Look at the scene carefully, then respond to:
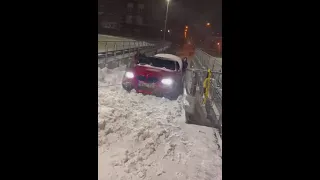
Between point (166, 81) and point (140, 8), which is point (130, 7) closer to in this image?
point (140, 8)

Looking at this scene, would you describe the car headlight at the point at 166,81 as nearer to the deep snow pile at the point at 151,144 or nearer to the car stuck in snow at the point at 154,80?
the car stuck in snow at the point at 154,80

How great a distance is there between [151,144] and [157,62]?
15.2 ft

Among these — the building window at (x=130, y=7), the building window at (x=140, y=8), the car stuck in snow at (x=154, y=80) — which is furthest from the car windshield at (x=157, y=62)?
the building window at (x=130, y=7)

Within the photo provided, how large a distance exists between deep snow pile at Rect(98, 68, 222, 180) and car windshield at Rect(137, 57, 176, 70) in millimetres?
2014

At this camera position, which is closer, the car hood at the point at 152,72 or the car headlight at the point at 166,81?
the car headlight at the point at 166,81

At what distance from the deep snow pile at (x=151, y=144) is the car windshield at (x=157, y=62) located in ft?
6.61

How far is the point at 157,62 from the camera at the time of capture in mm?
8633

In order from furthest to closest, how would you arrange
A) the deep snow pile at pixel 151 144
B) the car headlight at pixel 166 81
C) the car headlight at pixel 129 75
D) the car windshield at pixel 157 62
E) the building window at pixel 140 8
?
the building window at pixel 140 8, the car windshield at pixel 157 62, the car headlight at pixel 129 75, the car headlight at pixel 166 81, the deep snow pile at pixel 151 144

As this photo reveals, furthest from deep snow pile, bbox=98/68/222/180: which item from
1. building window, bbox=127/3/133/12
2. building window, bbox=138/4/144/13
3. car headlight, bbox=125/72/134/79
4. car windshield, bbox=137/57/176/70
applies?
building window, bbox=127/3/133/12

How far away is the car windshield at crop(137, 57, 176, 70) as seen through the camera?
27.4 feet

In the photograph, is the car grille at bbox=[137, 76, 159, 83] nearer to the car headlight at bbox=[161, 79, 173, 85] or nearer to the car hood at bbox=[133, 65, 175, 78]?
the car hood at bbox=[133, 65, 175, 78]

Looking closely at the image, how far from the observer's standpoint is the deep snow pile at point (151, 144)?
3.78 m

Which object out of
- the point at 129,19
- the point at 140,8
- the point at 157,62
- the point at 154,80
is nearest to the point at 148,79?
the point at 154,80
